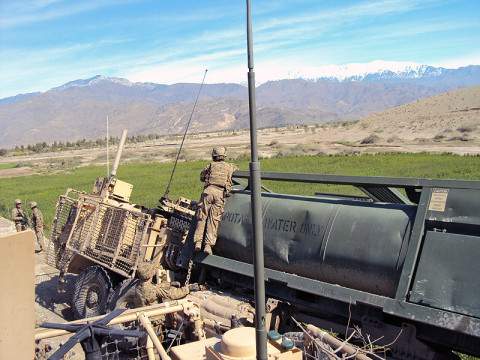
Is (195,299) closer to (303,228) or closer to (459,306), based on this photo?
(303,228)

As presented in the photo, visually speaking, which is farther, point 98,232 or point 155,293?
point 98,232

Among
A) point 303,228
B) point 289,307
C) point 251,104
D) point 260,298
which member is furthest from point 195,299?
point 251,104

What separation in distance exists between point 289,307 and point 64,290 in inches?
282

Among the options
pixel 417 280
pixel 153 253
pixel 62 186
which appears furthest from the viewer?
pixel 62 186

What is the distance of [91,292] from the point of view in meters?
10.0

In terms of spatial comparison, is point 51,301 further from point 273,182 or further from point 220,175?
point 273,182

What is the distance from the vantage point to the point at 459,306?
545cm

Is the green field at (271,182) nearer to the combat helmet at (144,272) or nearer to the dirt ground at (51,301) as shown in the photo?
the dirt ground at (51,301)

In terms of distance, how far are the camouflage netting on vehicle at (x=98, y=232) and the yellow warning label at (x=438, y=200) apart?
5.36m

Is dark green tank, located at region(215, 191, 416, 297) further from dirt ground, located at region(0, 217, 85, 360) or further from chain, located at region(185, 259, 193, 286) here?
dirt ground, located at region(0, 217, 85, 360)

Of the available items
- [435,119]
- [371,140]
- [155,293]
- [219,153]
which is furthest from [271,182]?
[435,119]

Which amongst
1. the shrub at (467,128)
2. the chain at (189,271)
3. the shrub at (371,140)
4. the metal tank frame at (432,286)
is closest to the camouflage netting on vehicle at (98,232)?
the chain at (189,271)

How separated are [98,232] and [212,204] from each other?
2.97 m

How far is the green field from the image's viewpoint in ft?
78.3
